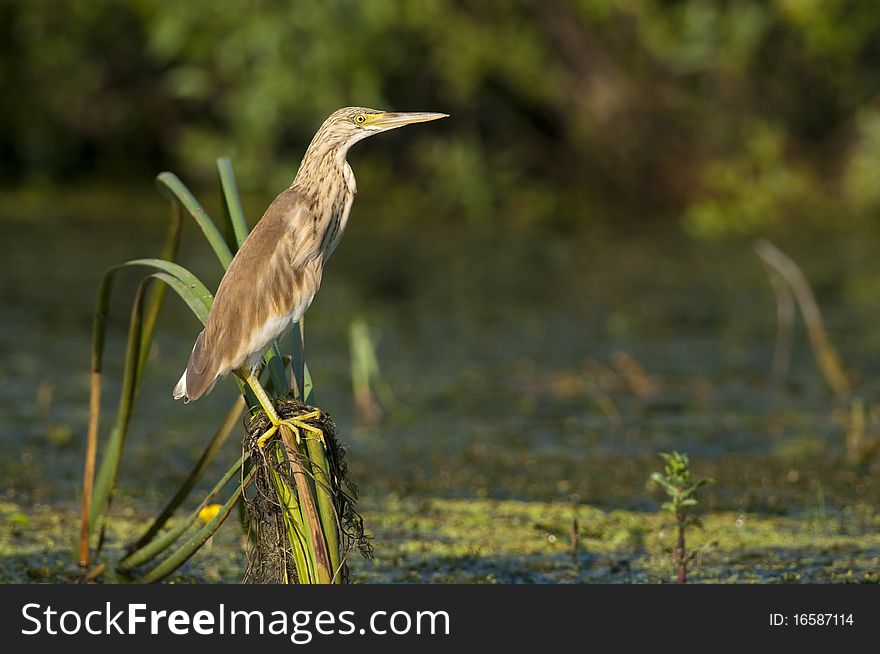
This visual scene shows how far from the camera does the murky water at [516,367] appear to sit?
6.11 meters

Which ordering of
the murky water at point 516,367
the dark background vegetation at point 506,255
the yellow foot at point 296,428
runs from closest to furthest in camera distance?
the yellow foot at point 296,428
the dark background vegetation at point 506,255
the murky water at point 516,367

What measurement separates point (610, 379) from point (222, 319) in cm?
440

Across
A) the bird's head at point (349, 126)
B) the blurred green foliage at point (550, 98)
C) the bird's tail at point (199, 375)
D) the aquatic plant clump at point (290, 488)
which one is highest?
the blurred green foliage at point (550, 98)

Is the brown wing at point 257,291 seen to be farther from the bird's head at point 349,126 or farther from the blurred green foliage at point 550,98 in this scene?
the blurred green foliage at point 550,98

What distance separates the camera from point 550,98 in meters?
13.6

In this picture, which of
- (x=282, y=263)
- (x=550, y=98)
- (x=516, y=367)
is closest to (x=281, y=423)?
(x=282, y=263)

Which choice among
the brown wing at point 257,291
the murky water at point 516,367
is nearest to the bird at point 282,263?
the brown wing at point 257,291

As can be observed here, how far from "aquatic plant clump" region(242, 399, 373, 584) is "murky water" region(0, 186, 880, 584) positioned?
7.50 feet

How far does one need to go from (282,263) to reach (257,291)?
10 cm

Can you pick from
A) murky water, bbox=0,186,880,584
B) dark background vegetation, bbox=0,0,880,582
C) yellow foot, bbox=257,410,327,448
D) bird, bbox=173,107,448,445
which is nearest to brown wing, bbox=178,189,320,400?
bird, bbox=173,107,448,445

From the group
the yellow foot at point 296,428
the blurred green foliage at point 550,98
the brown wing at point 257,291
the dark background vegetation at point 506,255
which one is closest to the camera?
the yellow foot at point 296,428

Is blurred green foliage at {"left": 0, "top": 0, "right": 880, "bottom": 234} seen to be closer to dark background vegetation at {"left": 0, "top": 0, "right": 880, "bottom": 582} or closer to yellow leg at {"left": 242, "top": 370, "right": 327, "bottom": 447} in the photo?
dark background vegetation at {"left": 0, "top": 0, "right": 880, "bottom": 582}

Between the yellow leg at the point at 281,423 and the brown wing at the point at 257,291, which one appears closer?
the yellow leg at the point at 281,423

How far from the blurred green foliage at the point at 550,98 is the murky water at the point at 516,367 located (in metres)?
1.17
